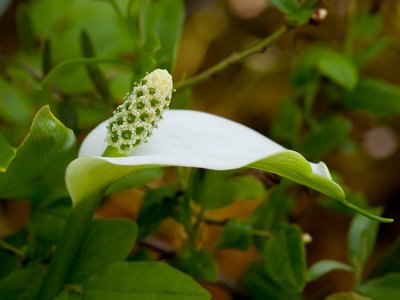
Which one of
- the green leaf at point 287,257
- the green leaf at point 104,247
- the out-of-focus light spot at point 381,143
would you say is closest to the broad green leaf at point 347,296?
the green leaf at point 287,257

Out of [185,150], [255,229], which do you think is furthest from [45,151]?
[255,229]

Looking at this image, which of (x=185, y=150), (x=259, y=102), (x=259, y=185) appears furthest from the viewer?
(x=259, y=102)

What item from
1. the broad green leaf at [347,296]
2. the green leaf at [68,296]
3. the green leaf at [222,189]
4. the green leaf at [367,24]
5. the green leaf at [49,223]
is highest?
the green leaf at [367,24]

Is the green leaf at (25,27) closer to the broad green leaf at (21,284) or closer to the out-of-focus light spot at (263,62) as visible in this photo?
the broad green leaf at (21,284)

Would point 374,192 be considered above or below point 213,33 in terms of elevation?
below

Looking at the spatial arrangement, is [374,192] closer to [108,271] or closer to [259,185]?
[259,185]

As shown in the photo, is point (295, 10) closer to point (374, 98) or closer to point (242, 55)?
point (242, 55)
